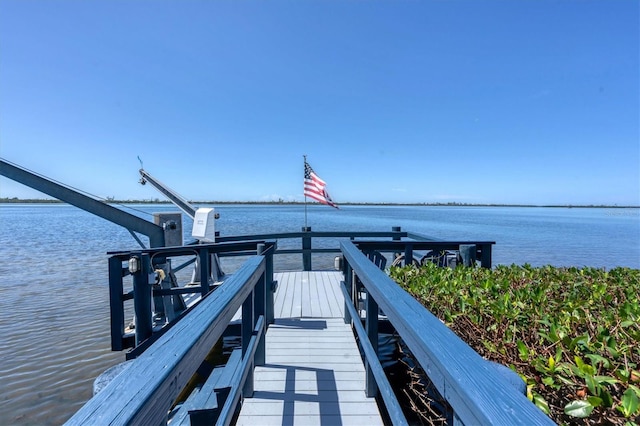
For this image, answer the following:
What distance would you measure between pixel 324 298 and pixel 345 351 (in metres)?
1.86

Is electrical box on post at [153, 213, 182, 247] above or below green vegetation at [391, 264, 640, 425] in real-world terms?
above

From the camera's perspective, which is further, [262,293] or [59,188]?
[59,188]

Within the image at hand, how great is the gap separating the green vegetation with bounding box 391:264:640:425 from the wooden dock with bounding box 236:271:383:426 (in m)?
0.92

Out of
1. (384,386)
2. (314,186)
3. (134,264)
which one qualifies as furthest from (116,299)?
(314,186)

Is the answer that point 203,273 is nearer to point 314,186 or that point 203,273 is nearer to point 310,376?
point 310,376

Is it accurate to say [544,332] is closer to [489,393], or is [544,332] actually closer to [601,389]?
[601,389]

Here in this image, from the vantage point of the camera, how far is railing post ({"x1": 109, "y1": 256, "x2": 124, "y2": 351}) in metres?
3.53

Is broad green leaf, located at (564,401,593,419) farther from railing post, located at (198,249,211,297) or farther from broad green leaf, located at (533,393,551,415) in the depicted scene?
railing post, located at (198,249,211,297)

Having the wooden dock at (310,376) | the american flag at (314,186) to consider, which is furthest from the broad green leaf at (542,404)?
the american flag at (314,186)

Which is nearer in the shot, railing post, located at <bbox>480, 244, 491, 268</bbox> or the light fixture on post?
the light fixture on post

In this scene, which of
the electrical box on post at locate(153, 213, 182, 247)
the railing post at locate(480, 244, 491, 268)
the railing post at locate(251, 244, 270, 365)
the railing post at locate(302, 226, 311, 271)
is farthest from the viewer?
the railing post at locate(302, 226, 311, 271)

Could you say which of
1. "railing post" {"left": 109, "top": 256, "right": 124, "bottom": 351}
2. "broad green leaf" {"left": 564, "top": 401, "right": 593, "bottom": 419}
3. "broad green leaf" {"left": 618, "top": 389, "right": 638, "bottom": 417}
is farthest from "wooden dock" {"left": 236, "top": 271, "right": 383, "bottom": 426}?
"railing post" {"left": 109, "top": 256, "right": 124, "bottom": 351}

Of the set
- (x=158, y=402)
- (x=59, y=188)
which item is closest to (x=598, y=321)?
(x=158, y=402)

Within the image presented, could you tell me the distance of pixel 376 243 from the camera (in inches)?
158
